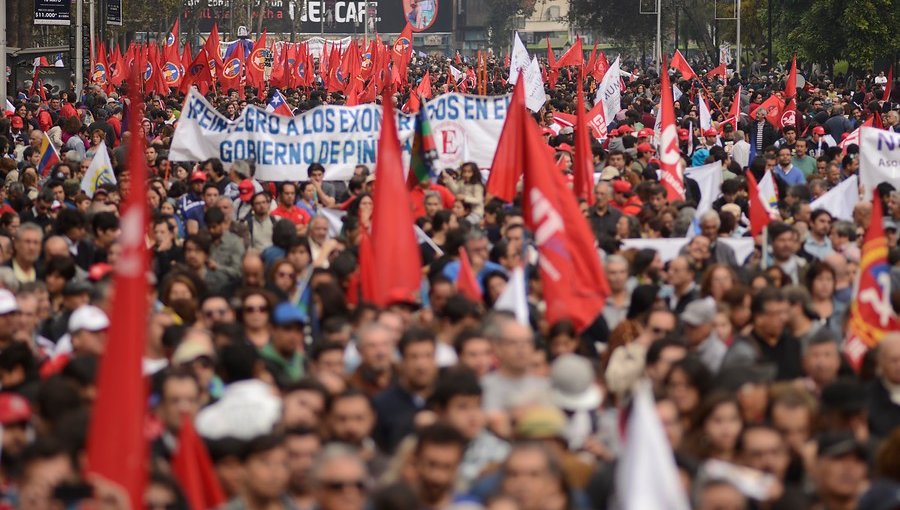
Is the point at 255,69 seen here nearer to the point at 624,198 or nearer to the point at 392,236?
the point at 624,198

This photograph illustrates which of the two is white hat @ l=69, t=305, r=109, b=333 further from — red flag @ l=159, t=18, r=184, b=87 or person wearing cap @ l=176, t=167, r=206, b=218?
red flag @ l=159, t=18, r=184, b=87

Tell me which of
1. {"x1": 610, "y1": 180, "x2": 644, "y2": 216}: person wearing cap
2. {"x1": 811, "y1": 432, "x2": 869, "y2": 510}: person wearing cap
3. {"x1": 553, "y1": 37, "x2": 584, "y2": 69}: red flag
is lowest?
{"x1": 811, "y1": 432, "x2": 869, "y2": 510}: person wearing cap

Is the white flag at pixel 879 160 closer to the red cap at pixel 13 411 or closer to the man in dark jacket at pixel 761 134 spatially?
the man in dark jacket at pixel 761 134

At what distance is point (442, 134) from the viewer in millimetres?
16453

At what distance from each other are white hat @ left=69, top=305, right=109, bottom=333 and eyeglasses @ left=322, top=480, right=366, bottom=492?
9.53 ft

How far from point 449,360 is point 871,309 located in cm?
246

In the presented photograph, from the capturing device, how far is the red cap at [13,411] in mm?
7055

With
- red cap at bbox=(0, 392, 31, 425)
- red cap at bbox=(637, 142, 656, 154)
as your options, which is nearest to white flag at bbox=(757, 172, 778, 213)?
red cap at bbox=(637, 142, 656, 154)

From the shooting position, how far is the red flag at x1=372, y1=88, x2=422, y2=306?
33.8ft

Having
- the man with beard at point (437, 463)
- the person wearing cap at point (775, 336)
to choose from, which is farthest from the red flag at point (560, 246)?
the man with beard at point (437, 463)

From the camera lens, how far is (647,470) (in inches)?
225

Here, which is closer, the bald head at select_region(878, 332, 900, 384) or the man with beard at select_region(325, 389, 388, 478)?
the man with beard at select_region(325, 389, 388, 478)

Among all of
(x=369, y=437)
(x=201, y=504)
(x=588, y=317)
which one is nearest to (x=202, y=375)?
(x=369, y=437)

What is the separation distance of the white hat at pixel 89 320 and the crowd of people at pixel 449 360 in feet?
0.05
